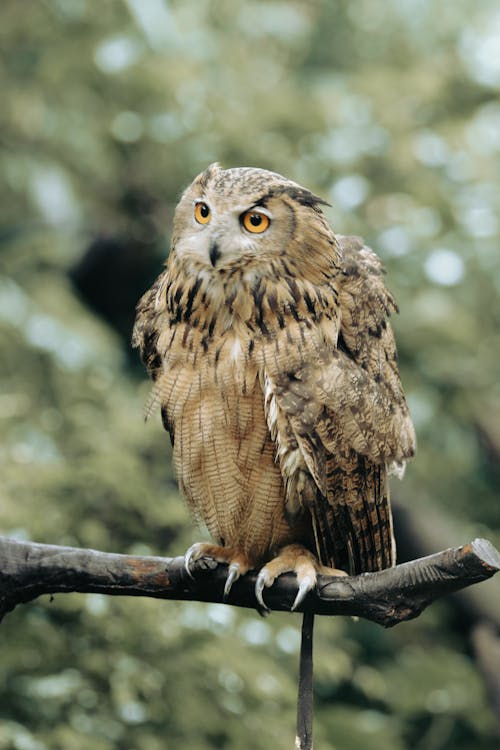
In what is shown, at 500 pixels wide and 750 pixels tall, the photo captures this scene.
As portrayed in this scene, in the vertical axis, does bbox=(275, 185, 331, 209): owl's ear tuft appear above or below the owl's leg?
above

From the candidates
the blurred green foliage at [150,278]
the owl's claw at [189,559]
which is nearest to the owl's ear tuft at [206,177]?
the owl's claw at [189,559]

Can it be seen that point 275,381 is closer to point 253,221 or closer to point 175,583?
Result: point 253,221

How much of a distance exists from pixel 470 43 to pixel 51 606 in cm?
323

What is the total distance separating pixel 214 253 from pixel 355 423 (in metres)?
0.53

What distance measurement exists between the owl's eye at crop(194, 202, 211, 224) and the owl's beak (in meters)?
0.07

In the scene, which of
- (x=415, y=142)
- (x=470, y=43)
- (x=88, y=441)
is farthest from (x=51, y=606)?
(x=470, y=43)

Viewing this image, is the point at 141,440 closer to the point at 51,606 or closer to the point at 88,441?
the point at 88,441

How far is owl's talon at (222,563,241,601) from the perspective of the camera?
7.66ft

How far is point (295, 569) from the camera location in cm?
236

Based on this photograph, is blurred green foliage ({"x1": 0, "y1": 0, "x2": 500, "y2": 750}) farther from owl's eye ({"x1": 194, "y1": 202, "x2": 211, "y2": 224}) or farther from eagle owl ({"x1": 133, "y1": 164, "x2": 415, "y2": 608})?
owl's eye ({"x1": 194, "y1": 202, "x2": 211, "y2": 224})

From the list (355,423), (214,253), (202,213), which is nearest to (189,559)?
(355,423)

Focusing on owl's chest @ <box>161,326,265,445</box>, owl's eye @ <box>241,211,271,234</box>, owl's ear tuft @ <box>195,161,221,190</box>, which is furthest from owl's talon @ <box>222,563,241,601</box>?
owl's ear tuft @ <box>195,161,221,190</box>

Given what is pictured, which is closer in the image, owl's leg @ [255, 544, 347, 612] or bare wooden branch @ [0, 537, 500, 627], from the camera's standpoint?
bare wooden branch @ [0, 537, 500, 627]

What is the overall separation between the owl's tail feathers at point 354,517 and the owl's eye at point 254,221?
1.86 feet
